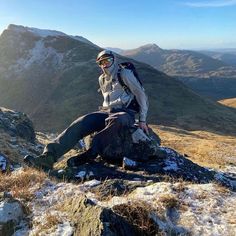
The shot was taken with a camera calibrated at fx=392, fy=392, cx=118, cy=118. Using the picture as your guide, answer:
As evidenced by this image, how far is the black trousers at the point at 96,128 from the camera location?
10836 mm

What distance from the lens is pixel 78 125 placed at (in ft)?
37.2

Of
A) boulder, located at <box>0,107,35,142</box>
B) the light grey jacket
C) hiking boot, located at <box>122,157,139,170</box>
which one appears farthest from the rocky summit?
boulder, located at <box>0,107,35,142</box>

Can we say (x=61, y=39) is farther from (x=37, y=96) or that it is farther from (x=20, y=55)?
(x=37, y=96)

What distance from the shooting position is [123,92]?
11609 mm

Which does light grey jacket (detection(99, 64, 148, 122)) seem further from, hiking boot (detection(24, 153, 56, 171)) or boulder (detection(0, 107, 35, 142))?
boulder (detection(0, 107, 35, 142))

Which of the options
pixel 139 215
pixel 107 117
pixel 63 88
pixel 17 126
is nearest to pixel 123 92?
pixel 107 117

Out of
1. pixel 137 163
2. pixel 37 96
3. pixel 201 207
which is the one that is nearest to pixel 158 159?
pixel 137 163

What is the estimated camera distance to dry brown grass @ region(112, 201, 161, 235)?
6602 mm

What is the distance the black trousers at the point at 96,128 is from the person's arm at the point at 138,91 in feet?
0.99

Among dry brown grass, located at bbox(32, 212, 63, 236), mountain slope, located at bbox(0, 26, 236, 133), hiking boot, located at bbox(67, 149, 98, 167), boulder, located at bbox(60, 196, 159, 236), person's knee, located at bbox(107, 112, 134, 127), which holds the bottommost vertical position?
mountain slope, located at bbox(0, 26, 236, 133)

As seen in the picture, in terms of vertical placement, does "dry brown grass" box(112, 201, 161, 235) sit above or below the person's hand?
below

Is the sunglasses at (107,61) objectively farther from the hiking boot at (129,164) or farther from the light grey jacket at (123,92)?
the hiking boot at (129,164)

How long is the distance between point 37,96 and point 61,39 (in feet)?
88.9

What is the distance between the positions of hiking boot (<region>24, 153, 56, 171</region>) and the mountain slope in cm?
6434
